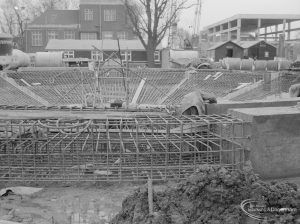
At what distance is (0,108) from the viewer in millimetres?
8234

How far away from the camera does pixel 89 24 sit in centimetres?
6788

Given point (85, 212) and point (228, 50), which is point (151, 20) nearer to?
point (228, 50)

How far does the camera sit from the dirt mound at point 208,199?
3.65 metres

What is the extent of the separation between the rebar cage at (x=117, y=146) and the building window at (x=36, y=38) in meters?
61.8

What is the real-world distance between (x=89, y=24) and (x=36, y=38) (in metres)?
8.87

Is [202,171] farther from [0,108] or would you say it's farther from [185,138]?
[0,108]

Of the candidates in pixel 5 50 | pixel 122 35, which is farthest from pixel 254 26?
pixel 5 50

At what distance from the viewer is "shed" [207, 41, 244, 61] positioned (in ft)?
148

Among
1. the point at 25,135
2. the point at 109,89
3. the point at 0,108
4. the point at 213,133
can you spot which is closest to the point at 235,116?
the point at 213,133

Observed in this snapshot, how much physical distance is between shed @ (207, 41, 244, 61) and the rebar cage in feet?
130

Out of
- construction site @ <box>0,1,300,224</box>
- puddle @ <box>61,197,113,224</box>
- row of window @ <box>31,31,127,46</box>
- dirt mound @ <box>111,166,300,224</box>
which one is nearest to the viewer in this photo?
dirt mound @ <box>111,166,300,224</box>

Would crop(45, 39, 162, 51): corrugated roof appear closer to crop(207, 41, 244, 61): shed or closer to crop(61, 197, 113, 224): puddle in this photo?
crop(207, 41, 244, 61): shed

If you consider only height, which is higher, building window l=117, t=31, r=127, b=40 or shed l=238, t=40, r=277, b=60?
building window l=117, t=31, r=127, b=40

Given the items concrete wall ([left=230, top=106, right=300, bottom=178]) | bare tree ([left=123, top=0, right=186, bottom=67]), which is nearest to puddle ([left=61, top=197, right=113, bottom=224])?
concrete wall ([left=230, top=106, right=300, bottom=178])
